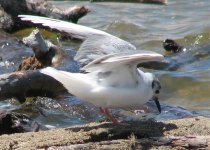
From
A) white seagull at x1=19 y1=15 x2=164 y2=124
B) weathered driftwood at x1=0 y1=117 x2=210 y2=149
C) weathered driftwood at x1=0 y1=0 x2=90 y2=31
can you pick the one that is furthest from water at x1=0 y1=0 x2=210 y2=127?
weathered driftwood at x1=0 y1=117 x2=210 y2=149

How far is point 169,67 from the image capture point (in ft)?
36.4

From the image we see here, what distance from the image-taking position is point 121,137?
5.59 metres

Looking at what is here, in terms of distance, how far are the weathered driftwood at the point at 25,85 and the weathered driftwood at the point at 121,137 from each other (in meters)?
2.33

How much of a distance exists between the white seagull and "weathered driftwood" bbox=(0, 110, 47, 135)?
0.74 meters

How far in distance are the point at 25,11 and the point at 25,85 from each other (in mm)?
5000

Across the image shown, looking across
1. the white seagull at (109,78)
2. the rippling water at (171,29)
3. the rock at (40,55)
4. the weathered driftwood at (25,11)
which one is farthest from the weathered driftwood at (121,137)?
the weathered driftwood at (25,11)

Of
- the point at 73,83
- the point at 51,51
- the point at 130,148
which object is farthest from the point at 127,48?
the point at 51,51

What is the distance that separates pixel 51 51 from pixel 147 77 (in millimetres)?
3753

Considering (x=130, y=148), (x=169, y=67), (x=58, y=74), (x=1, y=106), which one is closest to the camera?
(x=130, y=148)

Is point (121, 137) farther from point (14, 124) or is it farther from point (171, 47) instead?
point (171, 47)

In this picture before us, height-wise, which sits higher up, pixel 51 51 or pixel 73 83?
pixel 73 83

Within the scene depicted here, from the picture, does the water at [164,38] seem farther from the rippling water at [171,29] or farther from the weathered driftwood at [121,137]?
the weathered driftwood at [121,137]

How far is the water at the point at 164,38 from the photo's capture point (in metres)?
8.33

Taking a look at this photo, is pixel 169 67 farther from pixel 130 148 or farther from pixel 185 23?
pixel 130 148
